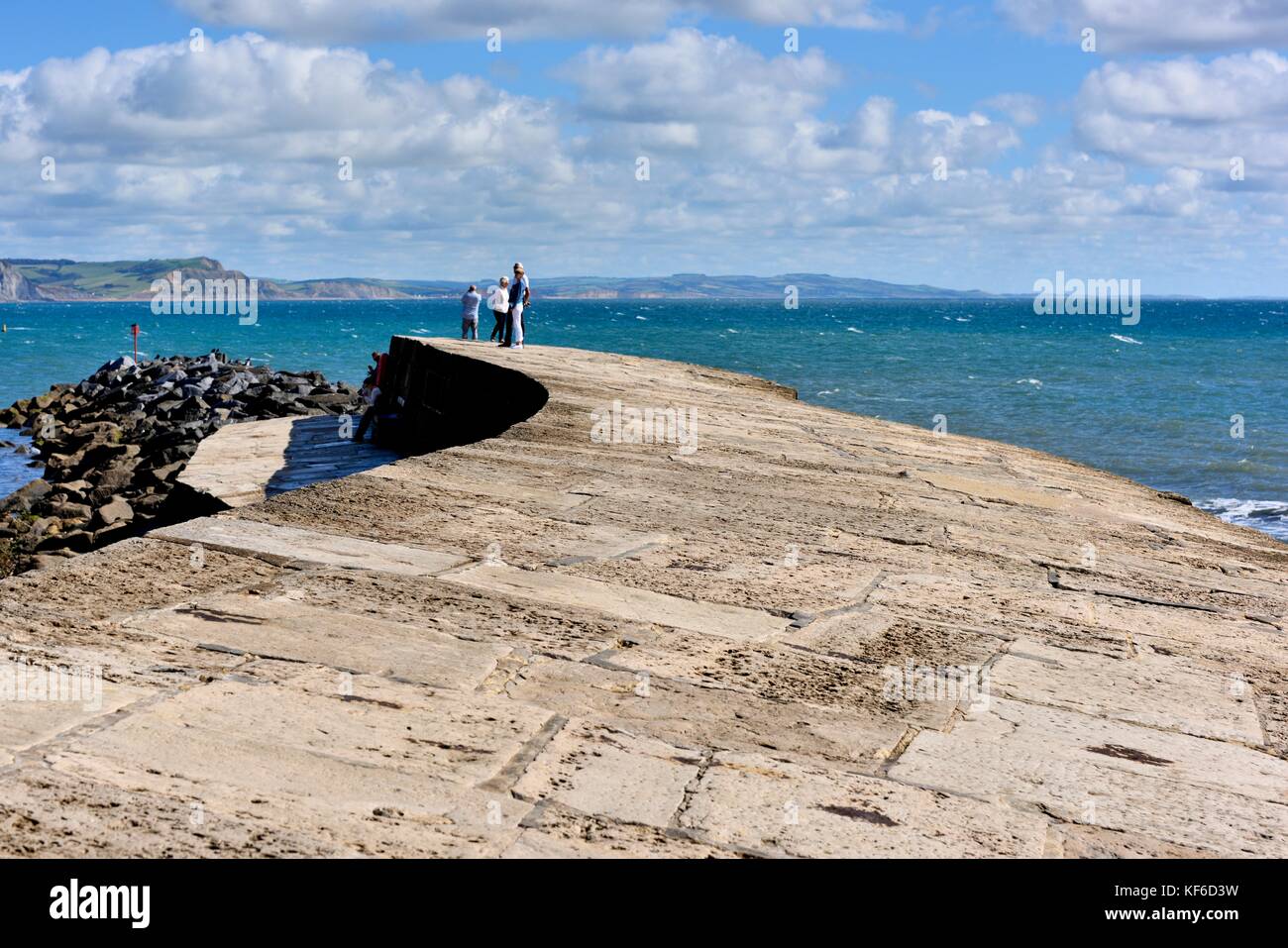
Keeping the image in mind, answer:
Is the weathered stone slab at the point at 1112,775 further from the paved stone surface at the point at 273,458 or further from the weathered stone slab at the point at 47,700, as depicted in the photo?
the paved stone surface at the point at 273,458

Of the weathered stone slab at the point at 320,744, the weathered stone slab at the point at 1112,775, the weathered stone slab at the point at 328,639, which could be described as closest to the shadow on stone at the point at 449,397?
the weathered stone slab at the point at 328,639

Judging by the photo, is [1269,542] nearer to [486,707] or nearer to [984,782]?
[984,782]

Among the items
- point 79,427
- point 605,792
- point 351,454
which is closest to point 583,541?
point 605,792

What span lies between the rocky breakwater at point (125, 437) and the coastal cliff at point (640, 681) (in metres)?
6.10

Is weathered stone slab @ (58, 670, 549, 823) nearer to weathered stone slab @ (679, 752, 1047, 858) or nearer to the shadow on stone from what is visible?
weathered stone slab @ (679, 752, 1047, 858)

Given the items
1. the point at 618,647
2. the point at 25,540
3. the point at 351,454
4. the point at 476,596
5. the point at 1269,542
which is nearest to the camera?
the point at 618,647

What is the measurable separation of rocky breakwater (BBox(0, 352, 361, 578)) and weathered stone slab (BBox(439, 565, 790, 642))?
21.6ft

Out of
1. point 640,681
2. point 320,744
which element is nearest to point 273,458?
point 640,681

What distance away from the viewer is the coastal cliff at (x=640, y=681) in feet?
10.6

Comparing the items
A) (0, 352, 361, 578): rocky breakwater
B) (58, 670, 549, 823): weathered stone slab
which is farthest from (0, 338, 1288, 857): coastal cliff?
(0, 352, 361, 578): rocky breakwater

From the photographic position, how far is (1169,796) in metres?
3.66

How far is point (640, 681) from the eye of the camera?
4246 mm

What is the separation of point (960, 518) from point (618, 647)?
357 cm

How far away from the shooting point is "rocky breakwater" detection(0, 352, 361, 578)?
13.0m
